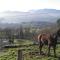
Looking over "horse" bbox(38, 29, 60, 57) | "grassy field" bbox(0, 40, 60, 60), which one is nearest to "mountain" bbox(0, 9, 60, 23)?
"horse" bbox(38, 29, 60, 57)

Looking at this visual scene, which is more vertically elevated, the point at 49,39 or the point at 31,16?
the point at 31,16

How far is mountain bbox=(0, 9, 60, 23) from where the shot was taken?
2.74 meters

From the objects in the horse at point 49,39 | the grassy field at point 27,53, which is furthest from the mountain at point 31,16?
the grassy field at point 27,53

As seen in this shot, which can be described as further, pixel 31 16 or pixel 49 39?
pixel 31 16

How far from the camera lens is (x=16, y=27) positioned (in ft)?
8.97

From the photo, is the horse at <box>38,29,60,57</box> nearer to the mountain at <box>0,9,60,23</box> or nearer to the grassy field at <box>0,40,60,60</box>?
the grassy field at <box>0,40,60,60</box>

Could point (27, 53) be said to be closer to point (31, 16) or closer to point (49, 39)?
point (49, 39)

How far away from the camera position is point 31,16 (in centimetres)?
280

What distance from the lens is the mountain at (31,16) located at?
2.74 meters

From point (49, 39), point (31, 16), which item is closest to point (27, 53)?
point (49, 39)

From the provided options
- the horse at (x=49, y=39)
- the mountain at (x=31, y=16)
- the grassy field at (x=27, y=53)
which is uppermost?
the mountain at (x=31, y=16)

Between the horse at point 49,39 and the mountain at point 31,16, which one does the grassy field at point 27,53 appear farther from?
the mountain at point 31,16

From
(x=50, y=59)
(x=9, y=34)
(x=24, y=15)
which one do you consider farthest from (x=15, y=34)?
(x=50, y=59)

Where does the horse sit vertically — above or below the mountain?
below
